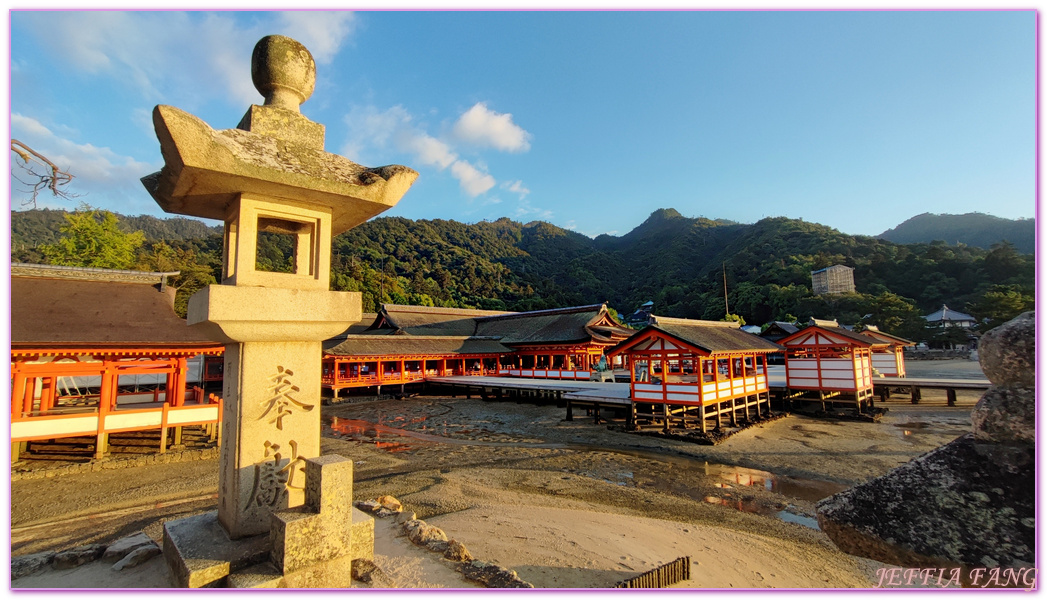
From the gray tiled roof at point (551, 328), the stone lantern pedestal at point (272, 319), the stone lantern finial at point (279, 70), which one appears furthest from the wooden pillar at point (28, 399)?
the gray tiled roof at point (551, 328)

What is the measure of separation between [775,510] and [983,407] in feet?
27.5

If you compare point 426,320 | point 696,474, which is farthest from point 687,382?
point 426,320

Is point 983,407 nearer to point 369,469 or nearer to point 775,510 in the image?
point 775,510

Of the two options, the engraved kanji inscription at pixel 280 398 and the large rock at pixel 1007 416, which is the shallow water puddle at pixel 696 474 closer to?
the large rock at pixel 1007 416

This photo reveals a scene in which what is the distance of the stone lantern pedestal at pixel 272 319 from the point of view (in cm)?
333

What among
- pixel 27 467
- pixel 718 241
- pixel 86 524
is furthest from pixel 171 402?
pixel 718 241

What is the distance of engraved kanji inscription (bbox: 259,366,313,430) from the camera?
12.6ft

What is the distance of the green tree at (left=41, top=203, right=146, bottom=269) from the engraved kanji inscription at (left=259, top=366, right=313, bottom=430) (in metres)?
39.1

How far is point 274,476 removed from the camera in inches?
150

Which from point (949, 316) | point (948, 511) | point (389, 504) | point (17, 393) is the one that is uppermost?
point (949, 316)

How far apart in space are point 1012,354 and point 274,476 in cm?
462

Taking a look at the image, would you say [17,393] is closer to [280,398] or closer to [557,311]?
[280,398]

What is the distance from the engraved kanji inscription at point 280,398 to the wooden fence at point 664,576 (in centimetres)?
367

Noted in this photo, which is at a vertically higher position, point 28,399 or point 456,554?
point 28,399
